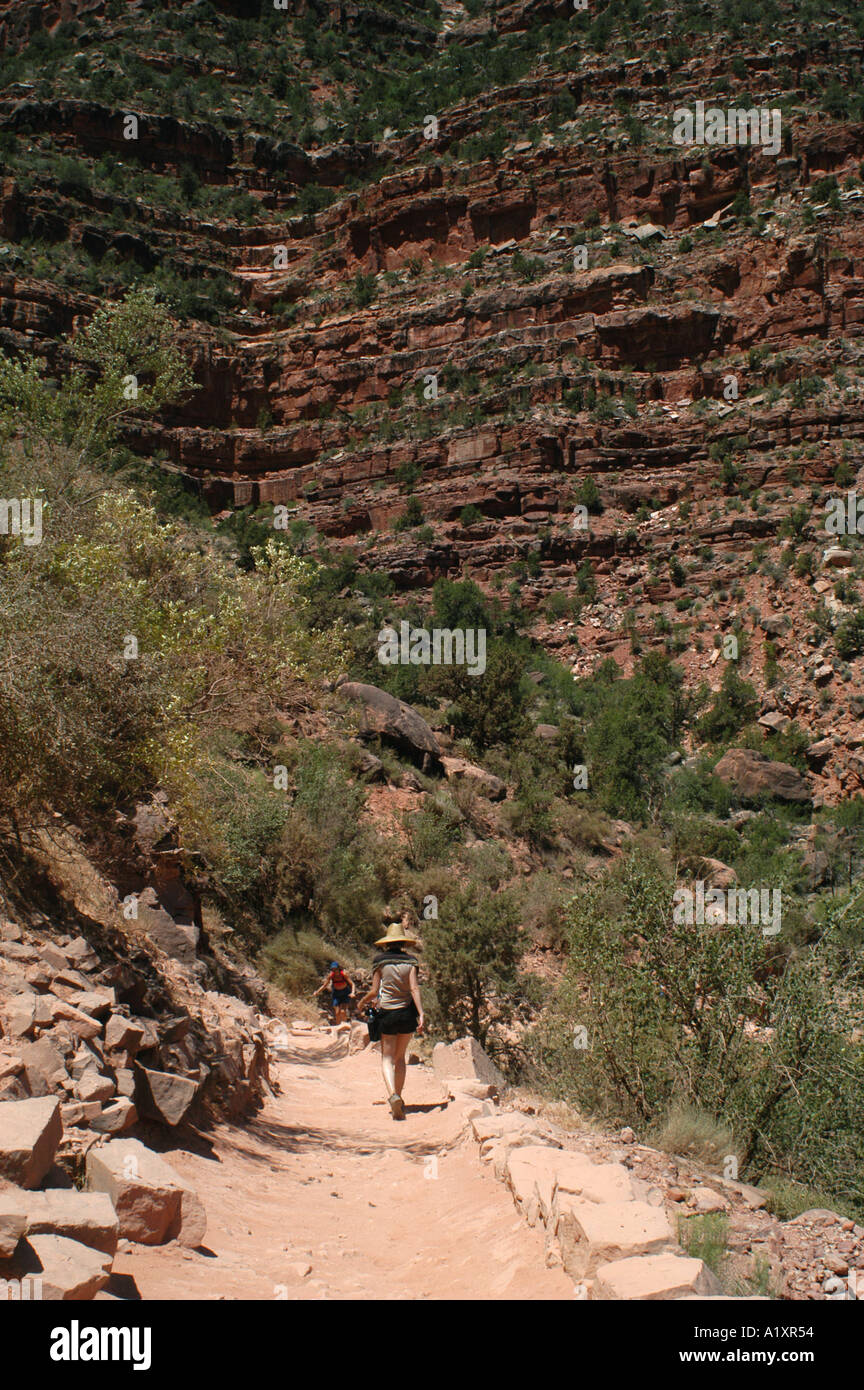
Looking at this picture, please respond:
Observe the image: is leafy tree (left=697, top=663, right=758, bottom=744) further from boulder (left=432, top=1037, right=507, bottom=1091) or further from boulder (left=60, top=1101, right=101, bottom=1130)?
boulder (left=60, top=1101, right=101, bottom=1130)

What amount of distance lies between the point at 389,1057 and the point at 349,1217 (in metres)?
2.64

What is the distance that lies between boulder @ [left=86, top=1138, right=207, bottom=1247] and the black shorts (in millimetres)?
3773

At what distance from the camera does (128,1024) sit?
5613 mm

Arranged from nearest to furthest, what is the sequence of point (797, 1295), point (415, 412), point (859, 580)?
point (797, 1295)
point (859, 580)
point (415, 412)

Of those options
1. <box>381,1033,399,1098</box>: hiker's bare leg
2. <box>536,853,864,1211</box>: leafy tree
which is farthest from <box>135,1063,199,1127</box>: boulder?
<box>536,853,864,1211</box>: leafy tree

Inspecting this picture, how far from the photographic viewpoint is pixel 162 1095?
18.4ft

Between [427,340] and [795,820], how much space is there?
3176 cm

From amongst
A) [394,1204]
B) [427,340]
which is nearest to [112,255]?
[427,340]

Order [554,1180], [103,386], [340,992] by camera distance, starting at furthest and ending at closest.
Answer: [103,386] < [340,992] < [554,1180]

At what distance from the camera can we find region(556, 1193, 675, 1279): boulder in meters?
3.79

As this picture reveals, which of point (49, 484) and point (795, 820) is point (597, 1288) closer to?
point (49, 484)

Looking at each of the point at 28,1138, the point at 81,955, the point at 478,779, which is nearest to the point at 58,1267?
the point at 28,1138

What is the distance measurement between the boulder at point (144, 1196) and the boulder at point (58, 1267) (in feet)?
2.05

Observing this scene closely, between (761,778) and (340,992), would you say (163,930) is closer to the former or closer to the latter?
(340,992)
